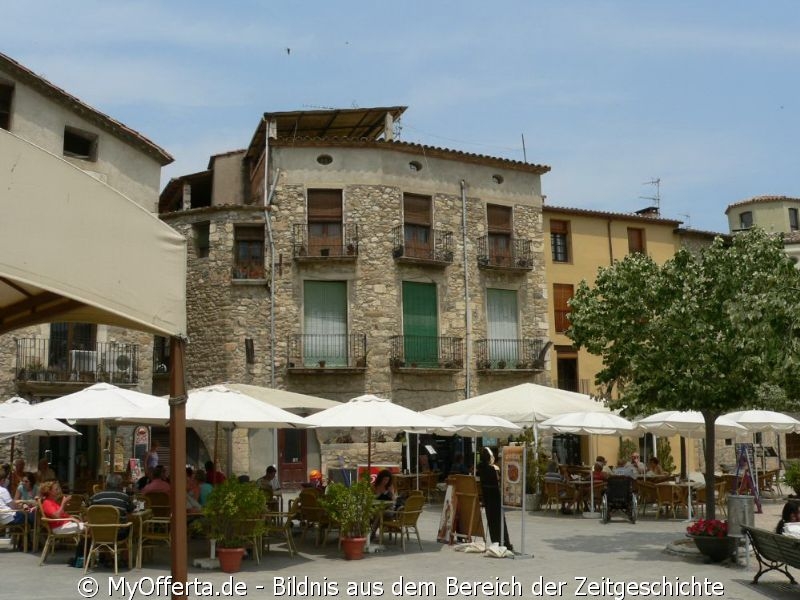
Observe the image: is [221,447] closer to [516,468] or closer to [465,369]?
[465,369]

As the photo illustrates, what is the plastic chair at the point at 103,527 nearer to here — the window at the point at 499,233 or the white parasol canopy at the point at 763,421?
the white parasol canopy at the point at 763,421

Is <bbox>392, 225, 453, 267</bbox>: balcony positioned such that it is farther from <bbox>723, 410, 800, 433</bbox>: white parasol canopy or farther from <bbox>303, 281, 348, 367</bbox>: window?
<bbox>723, 410, 800, 433</bbox>: white parasol canopy

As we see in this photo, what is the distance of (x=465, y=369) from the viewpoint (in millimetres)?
27344

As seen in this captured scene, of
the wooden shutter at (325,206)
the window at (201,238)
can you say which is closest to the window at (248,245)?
the window at (201,238)

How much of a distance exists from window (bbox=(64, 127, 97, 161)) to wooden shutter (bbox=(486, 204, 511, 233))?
41.7 feet

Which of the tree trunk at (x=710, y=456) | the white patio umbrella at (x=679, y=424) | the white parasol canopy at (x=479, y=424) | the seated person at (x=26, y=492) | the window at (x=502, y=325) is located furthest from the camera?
the window at (x=502, y=325)

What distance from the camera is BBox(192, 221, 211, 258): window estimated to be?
26859 mm

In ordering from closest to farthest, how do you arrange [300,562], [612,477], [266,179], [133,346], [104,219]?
1. [104,219]
2. [300,562]
3. [612,477]
4. [133,346]
5. [266,179]

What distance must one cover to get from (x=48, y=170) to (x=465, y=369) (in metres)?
23.6

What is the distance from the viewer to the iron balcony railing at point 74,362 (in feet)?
75.6

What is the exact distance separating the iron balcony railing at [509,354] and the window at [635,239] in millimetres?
6475

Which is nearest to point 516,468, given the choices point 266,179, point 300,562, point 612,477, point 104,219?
point 300,562

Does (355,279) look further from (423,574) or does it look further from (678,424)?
(423,574)

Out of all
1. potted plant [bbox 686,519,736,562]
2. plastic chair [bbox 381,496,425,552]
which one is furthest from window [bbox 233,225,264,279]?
potted plant [bbox 686,519,736,562]
